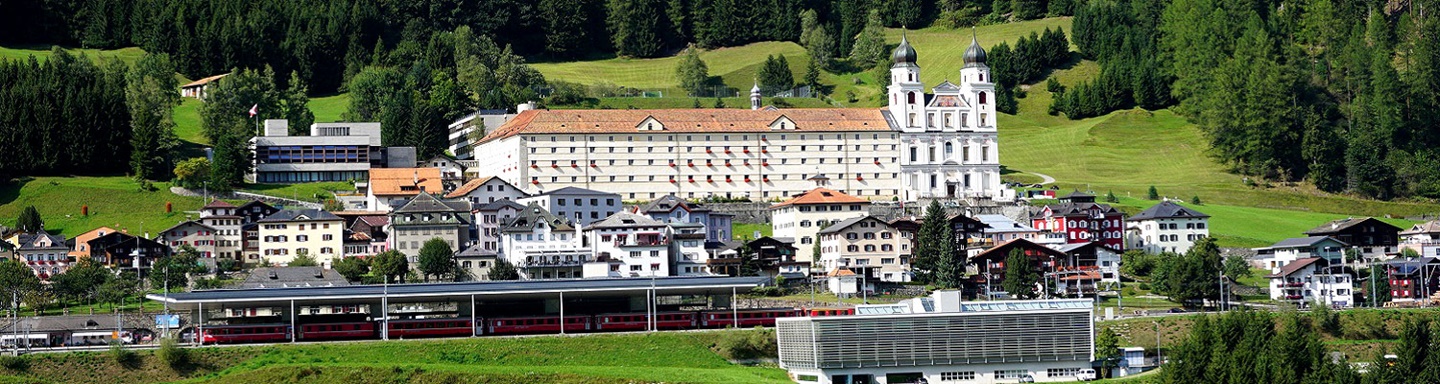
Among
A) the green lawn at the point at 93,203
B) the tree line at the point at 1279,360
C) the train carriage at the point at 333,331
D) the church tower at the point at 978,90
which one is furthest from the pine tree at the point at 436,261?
the church tower at the point at 978,90

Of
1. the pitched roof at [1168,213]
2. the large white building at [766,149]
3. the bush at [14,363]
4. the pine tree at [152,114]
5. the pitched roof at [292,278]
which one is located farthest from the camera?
the large white building at [766,149]

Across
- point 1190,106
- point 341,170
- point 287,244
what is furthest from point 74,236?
point 1190,106

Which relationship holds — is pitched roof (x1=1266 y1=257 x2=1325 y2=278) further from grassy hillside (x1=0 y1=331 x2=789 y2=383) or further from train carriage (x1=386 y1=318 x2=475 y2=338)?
train carriage (x1=386 y1=318 x2=475 y2=338)

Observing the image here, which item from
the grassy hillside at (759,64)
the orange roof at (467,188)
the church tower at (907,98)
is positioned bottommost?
the orange roof at (467,188)

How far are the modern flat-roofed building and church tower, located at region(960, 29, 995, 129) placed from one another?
54138 mm

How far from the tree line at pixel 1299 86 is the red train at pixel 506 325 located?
6410cm

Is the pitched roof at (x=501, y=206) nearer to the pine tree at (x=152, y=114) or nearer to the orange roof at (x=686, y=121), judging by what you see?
the orange roof at (x=686, y=121)

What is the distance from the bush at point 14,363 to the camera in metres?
81.6

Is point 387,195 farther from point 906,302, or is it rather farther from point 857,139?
point 906,302

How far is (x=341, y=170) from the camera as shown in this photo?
13575cm

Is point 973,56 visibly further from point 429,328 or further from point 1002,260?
point 429,328

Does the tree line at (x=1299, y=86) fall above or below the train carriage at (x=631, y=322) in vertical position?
above

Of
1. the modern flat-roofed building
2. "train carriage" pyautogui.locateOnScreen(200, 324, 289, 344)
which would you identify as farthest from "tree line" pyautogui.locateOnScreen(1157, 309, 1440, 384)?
"train carriage" pyautogui.locateOnScreen(200, 324, 289, 344)

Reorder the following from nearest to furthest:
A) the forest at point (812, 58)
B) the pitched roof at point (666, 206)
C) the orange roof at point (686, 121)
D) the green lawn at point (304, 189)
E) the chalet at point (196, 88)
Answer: the pitched roof at point (666, 206) < the green lawn at point (304, 189) < the orange roof at point (686, 121) < the forest at point (812, 58) < the chalet at point (196, 88)
